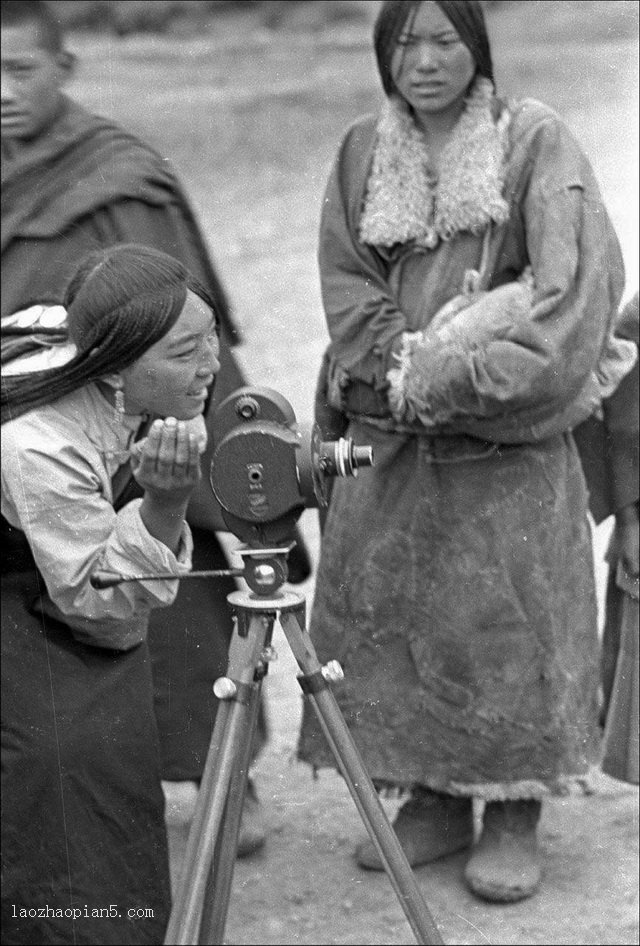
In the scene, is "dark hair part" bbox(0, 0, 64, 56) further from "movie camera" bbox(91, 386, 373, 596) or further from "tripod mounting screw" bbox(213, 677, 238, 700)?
"tripod mounting screw" bbox(213, 677, 238, 700)

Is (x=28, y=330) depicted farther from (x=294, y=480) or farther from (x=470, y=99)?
(x=470, y=99)

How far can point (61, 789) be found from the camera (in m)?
2.35

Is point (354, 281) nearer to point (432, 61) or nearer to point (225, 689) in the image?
point (432, 61)

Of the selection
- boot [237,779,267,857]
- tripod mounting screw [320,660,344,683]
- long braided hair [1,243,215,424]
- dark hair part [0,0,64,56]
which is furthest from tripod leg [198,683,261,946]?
dark hair part [0,0,64,56]

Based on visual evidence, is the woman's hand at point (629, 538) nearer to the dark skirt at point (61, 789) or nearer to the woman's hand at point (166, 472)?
the dark skirt at point (61, 789)

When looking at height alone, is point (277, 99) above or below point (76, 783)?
below

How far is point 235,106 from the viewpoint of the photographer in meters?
12.2

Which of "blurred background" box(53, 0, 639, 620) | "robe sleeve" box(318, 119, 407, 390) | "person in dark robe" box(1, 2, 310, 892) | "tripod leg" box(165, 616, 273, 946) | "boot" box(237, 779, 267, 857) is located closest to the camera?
"tripod leg" box(165, 616, 273, 946)

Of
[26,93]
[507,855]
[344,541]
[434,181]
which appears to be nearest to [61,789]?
[344,541]

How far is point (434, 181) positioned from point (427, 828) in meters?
1.29

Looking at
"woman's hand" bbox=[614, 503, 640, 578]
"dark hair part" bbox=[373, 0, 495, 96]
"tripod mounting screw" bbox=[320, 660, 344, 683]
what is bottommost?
"woman's hand" bbox=[614, 503, 640, 578]

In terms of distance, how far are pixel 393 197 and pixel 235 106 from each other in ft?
31.5

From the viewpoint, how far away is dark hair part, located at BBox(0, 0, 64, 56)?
11.5ft

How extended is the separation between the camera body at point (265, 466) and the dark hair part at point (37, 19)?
70.8 inches
